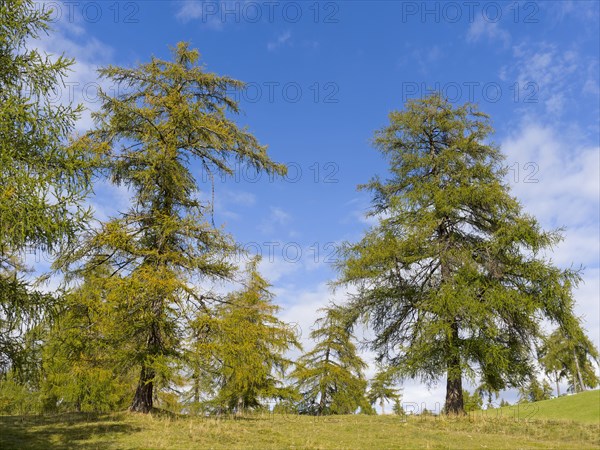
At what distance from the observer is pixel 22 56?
11.0 meters

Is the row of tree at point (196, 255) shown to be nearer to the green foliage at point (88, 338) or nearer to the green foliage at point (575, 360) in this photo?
the green foliage at point (88, 338)

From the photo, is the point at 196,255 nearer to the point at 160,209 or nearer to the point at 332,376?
the point at 160,209

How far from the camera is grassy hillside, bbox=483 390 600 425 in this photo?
21.9 metres

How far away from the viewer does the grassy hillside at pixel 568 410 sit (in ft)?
71.8

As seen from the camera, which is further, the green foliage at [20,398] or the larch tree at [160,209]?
the green foliage at [20,398]

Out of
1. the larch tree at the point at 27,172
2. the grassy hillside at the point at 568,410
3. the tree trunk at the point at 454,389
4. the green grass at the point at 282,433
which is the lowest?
the green grass at the point at 282,433

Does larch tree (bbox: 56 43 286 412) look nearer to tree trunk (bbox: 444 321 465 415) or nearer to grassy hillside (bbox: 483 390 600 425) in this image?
tree trunk (bbox: 444 321 465 415)

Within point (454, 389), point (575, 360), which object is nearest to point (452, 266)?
point (454, 389)

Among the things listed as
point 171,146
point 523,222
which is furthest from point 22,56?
point 523,222

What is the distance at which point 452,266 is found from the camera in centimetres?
1736

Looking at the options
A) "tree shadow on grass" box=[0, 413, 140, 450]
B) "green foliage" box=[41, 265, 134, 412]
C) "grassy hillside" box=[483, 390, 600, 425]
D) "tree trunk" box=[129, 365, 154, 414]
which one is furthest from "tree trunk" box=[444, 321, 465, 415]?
"green foliage" box=[41, 265, 134, 412]

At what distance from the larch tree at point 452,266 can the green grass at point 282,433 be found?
1907mm

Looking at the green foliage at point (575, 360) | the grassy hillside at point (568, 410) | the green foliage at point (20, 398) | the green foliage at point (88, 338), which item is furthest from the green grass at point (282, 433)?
the green foliage at point (575, 360)

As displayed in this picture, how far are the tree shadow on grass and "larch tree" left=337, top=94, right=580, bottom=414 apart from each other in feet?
31.9
